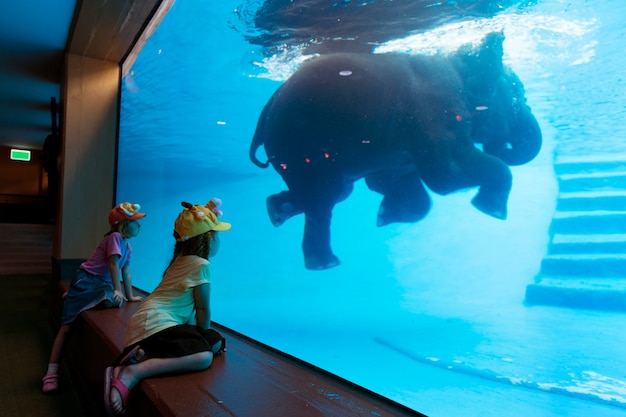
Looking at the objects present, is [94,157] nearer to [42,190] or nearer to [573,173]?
[573,173]

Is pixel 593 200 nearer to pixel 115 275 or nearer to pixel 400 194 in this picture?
pixel 400 194

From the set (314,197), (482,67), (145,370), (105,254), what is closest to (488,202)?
(482,67)

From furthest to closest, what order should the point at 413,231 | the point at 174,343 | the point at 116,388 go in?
the point at 413,231, the point at 174,343, the point at 116,388

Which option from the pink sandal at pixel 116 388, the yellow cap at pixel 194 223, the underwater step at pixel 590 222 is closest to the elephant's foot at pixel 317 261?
Result: the underwater step at pixel 590 222

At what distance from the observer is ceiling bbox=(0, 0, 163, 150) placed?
11.6ft

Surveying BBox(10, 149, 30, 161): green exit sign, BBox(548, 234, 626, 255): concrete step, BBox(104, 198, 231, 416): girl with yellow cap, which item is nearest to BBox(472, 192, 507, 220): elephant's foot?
BBox(548, 234, 626, 255): concrete step

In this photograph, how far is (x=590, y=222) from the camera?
14.4 feet

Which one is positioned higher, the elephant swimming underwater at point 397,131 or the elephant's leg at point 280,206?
the elephant swimming underwater at point 397,131

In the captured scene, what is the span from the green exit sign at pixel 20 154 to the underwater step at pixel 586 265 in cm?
1517

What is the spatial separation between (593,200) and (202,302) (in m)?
4.39

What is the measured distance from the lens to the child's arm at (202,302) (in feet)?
5.20

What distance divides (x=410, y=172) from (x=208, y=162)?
1084 centimetres

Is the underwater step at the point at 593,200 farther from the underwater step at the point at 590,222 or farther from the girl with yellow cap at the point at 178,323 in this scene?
the girl with yellow cap at the point at 178,323

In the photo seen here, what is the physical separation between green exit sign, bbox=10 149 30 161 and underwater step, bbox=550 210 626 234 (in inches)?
598
